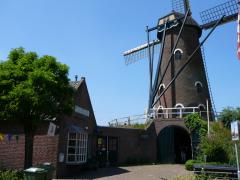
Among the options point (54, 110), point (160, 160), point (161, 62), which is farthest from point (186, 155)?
point (54, 110)

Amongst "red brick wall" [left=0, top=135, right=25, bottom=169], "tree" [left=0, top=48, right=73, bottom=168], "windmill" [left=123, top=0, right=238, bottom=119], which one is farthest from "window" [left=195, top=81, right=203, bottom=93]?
"red brick wall" [left=0, top=135, right=25, bottom=169]

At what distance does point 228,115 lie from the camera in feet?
92.7

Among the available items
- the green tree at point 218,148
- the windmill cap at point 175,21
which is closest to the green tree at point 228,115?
the green tree at point 218,148

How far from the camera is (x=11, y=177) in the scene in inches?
533

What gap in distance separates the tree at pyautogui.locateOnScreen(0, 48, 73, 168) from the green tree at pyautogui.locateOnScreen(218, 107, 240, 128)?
15.3 meters

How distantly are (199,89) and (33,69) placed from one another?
19807mm

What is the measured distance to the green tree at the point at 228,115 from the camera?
91.4 ft

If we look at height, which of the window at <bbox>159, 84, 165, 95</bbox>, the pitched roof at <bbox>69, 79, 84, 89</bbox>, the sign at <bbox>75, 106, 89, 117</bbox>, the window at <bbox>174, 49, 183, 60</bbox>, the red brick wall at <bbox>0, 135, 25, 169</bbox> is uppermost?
the window at <bbox>174, 49, 183, 60</bbox>

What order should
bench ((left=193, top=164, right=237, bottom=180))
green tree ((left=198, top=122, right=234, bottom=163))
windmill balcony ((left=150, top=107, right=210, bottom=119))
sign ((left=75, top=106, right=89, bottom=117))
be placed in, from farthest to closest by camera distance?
windmill balcony ((left=150, top=107, right=210, bottom=119)) → green tree ((left=198, top=122, right=234, bottom=163)) → sign ((left=75, top=106, right=89, bottom=117)) → bench ((left=193, top=164, right=237, bottom=180))

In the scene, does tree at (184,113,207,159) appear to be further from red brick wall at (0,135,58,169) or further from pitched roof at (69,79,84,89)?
red brick wall at (0,135,58,169)

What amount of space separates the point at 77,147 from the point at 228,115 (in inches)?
525

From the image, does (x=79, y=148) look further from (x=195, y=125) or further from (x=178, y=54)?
(x=178, y=54)

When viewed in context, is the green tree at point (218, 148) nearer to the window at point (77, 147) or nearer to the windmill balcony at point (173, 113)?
the windmill balcony at point (173, 113)

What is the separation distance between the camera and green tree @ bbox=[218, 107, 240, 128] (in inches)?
1097
